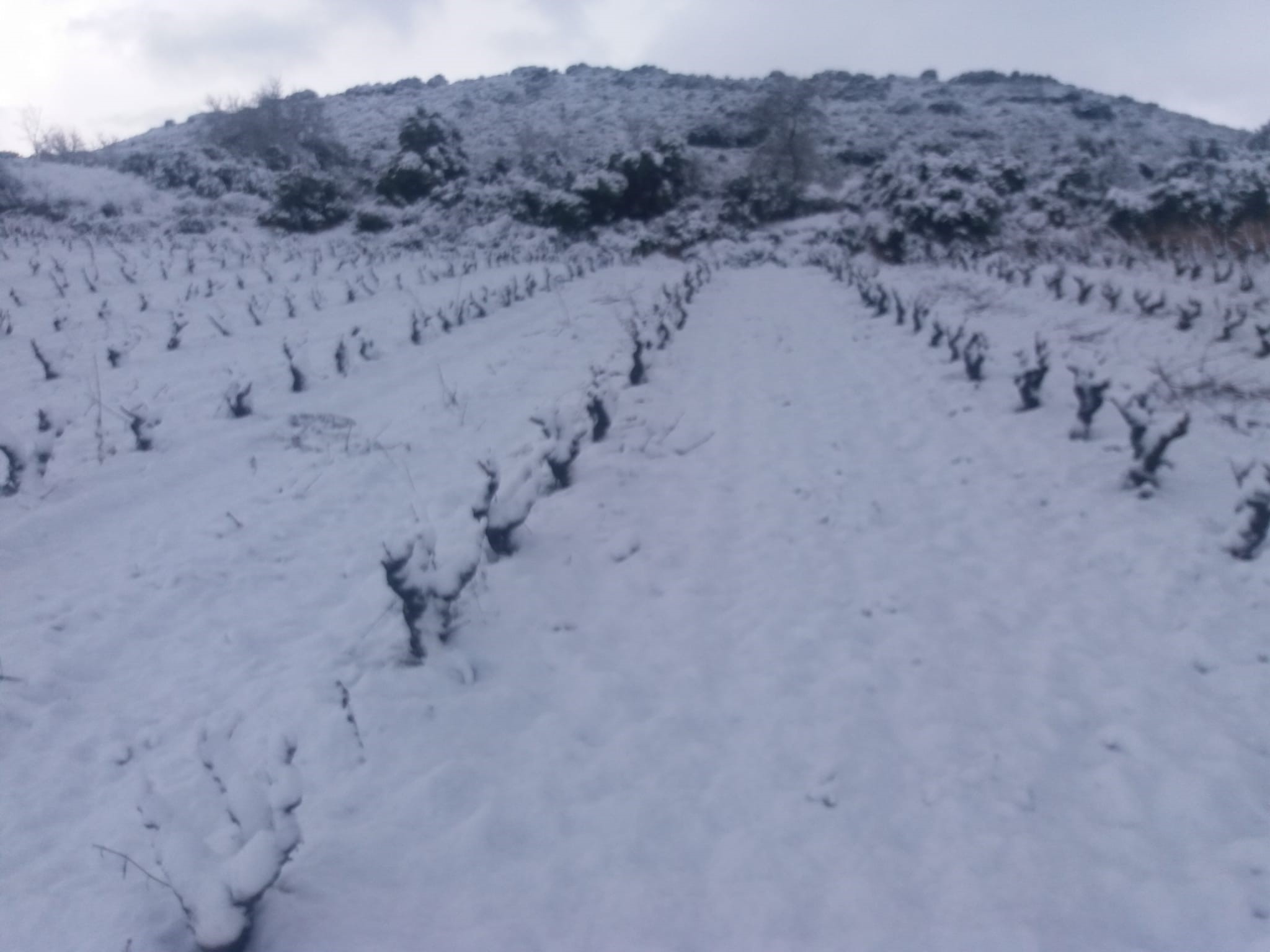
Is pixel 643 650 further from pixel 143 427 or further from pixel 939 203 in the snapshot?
pixel 939 203

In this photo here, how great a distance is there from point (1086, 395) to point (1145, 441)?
1058mm

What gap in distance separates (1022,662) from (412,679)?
310 centimetres

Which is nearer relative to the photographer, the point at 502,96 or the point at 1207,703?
the point at 1207,703

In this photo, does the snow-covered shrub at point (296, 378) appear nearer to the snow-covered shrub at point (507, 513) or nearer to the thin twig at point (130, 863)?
the snow-covered shrub at point (507, 513)

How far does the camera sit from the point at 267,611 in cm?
482

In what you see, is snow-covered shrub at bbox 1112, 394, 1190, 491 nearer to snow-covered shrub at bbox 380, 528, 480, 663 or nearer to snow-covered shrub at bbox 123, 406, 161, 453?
snow-covered shrub at bbox 380, 528, 480, 663

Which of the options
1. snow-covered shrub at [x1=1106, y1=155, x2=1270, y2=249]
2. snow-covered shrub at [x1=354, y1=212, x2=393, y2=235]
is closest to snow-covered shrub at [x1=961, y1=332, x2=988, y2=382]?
snow-covered shrub at [x1=1106, y1=155, x2=1270, y2=249]

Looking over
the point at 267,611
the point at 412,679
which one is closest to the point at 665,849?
the point at 412,679

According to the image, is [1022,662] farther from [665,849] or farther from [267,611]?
[267,611]

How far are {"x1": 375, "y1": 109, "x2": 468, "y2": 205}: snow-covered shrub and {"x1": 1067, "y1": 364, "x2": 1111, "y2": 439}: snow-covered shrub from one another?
3013 cm

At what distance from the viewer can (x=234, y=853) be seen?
9.23ft

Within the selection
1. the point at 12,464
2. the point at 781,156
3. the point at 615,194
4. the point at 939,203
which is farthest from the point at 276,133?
the point at 12,464

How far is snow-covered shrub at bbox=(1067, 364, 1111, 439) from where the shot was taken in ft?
22.2

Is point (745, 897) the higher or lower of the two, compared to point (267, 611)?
lower
